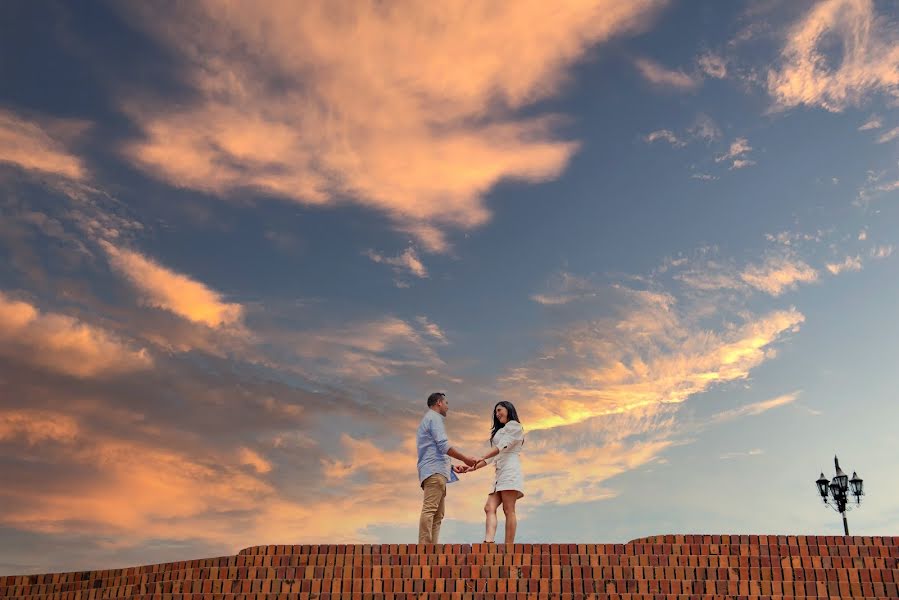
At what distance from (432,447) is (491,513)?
4.02 ft

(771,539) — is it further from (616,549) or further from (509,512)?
(509,512)

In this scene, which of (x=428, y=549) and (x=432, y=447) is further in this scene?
(x=432, y=447)

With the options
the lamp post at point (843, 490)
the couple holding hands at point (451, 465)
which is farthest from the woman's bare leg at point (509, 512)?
the lamp post at point (843, 490)

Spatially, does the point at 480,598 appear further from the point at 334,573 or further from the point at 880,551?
the point at 880,551

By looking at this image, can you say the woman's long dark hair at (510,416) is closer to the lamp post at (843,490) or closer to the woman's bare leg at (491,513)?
the woman's bare leg at (491,513)

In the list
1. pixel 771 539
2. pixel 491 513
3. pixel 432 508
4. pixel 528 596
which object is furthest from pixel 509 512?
pixel 771 539

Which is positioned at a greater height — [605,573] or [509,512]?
[509,512]

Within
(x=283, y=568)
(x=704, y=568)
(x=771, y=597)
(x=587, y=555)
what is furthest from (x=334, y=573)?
(x=771, y=597)

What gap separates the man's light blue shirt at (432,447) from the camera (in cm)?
1185

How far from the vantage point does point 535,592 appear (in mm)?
10164

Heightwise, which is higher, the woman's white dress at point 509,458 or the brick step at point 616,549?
the woman's white dress at point 509,458

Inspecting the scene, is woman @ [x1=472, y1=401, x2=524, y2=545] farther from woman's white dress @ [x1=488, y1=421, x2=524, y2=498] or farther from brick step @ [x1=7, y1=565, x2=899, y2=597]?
brick step @ [x1=7, y1=565, x2=899, y2=597]

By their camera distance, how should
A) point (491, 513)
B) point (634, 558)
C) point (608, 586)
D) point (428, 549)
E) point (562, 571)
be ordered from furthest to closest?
1. point (491, 513)
2. point (428, 549)
3. point (634, 558)
4. point (562, 571)
5. point (608, 586)

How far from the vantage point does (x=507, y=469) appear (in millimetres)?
11742
